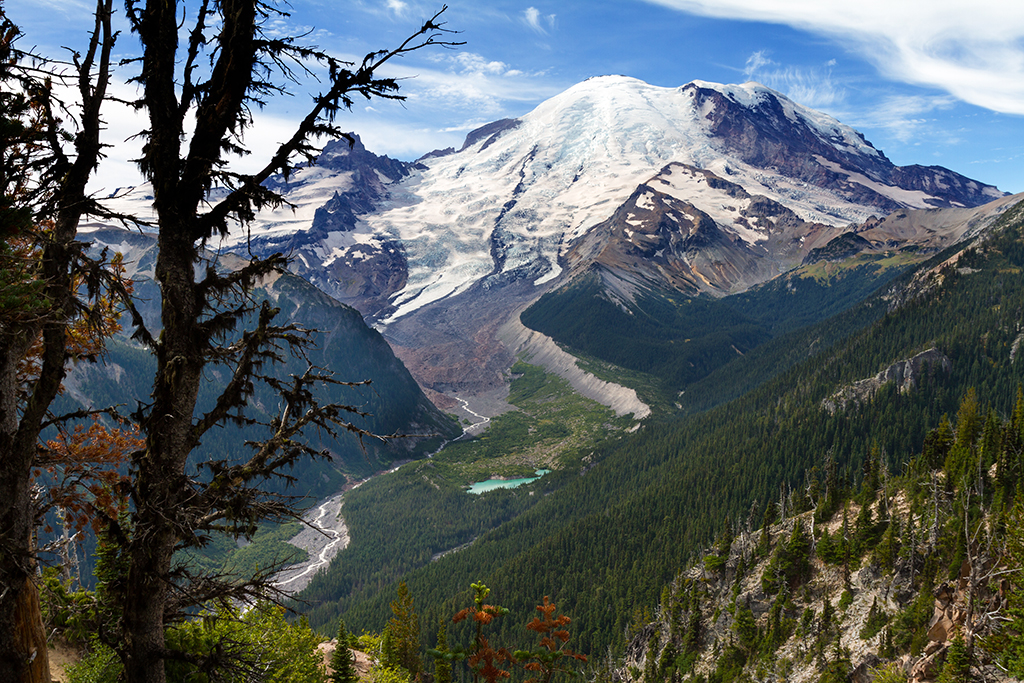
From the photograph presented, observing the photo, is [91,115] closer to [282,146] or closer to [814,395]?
[282,146]

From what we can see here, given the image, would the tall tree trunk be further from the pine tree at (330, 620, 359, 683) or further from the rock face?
the rock face

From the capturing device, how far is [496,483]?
19100 centimetres

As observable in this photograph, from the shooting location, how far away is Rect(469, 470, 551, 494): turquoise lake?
182462 millimetres

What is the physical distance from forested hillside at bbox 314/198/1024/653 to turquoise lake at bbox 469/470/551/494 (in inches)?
719

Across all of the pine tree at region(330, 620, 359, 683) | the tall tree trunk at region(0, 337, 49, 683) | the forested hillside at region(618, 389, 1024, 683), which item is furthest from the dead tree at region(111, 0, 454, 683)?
the forested hillside at region(618, 389, 1024, 683)

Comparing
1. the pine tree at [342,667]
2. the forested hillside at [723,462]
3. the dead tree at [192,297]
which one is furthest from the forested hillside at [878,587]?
the dead tree at [192,297]

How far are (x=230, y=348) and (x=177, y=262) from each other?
1.56 m

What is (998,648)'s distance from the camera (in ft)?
119

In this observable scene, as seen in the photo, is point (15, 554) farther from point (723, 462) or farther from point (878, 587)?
point (723, 462)

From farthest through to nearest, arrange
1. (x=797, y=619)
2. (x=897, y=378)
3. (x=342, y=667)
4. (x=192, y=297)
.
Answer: (x=897, y=378) → (x=797, y=619) → (x=342, y=667) → (x=192, y=297)

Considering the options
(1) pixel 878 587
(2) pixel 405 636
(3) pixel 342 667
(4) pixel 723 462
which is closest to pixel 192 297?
(3) pixel 342 667

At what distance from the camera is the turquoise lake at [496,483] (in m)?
182

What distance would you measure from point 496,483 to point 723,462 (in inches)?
2822

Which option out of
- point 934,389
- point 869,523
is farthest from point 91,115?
point 934,389
